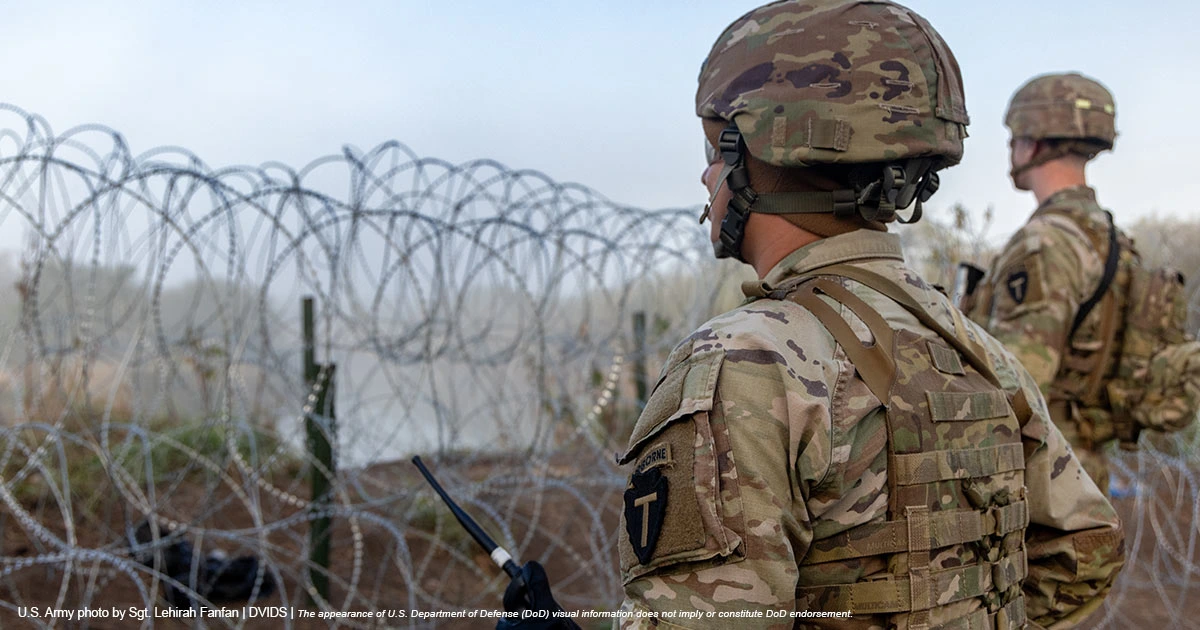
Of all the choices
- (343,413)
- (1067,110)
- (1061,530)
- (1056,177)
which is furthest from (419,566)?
(1061,530)

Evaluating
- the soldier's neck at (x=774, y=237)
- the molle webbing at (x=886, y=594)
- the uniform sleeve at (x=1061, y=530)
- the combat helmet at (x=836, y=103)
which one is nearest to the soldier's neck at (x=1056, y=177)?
the uniform sleeve at (x=1061, y=530)

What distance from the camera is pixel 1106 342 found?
3.68m

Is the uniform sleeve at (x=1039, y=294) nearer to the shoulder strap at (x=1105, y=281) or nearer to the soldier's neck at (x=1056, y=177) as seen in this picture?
the shoulder strap at (x=1105, y=281)

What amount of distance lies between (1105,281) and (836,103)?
8.33ft

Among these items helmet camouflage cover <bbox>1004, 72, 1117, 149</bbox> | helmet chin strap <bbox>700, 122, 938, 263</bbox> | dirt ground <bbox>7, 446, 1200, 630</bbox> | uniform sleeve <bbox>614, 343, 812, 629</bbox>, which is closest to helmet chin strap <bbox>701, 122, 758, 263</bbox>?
helmet chin strap <bbox>700, 122, 938, 263</bbox>

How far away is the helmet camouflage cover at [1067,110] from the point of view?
3689 mm

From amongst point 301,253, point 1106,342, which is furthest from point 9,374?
point 1106,342

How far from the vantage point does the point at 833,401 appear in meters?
1.45

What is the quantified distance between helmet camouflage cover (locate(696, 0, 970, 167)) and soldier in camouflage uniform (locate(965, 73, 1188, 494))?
1.95m

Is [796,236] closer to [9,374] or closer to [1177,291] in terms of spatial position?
[1177,291]

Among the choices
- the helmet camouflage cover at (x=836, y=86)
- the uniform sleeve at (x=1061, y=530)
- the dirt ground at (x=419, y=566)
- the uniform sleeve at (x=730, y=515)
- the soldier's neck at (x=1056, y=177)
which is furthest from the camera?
the dirt ground at (x=419, y=566)

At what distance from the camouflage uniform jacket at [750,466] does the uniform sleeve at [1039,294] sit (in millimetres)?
1997

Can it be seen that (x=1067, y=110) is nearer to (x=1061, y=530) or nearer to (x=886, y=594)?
(x=1061, y=530)

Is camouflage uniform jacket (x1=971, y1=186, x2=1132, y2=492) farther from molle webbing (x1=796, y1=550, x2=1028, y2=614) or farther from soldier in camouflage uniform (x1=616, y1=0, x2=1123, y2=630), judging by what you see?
molle webbing (x1=796, y1=550, x2=1028, y2=614)
